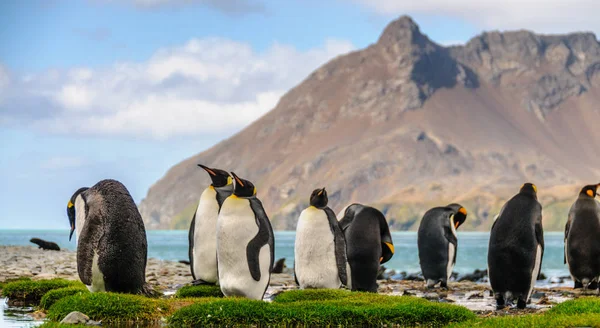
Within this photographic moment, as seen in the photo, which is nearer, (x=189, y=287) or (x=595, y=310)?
(x=595, y=310)

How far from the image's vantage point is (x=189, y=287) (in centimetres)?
1562

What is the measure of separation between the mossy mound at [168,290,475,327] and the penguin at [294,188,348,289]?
2.99m

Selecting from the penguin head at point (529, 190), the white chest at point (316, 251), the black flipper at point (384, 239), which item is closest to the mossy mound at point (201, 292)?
the white chest at point (316, 251)

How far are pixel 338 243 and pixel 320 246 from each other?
1.22 ft

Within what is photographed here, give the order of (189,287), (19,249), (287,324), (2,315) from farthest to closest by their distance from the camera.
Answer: (19,249) → (189,287) → (2,315) → (287,324)

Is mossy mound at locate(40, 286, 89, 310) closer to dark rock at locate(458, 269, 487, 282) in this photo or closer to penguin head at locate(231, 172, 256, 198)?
penguin head at locate(231, 172, 256, 198)

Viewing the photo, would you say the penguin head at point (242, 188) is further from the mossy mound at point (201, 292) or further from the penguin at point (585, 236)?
the penguin at point (585, 236)

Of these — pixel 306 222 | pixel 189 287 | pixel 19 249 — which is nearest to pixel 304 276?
pixel 306 222

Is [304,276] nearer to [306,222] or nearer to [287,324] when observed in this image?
[306,222]

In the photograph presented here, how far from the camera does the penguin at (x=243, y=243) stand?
13758 mm

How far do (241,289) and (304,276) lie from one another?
8.88ft

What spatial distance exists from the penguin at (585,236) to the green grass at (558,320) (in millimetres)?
7035

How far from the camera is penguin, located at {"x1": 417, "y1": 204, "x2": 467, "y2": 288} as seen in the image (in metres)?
21.6

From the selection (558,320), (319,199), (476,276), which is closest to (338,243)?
(319,199)
